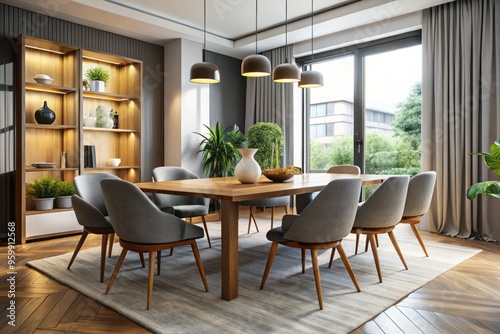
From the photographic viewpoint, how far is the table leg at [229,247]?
7.52 feet

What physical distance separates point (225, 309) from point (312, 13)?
382 centimetres

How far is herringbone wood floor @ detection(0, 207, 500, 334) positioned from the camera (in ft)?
6.56

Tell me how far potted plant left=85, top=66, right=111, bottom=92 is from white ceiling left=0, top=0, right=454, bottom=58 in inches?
22.2

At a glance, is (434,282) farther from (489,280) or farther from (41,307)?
(41,307)

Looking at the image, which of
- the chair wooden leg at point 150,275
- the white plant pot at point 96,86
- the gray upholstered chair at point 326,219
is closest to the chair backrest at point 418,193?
the gray upholstered chair at point 326,219

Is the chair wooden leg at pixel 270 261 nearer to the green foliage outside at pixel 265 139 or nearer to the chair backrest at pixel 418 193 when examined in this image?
the chair backrest at pixel 418 193

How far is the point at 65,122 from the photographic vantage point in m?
4.58

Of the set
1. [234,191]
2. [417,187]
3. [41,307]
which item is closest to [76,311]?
[41,307]

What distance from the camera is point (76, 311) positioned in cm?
222

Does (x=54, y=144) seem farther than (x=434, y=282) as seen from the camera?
Yes

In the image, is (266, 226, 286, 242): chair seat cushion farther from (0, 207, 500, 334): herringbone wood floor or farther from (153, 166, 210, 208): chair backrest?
(153, 166, 210, 208): chair backrest

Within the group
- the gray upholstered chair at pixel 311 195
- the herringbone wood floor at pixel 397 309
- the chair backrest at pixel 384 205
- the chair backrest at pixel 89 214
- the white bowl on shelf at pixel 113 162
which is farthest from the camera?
the white bowl on shelf at pixel 113 162

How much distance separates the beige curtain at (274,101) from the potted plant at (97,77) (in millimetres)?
2459

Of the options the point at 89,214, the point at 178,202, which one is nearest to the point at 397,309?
the point at 89,214
